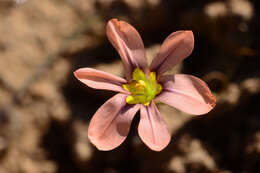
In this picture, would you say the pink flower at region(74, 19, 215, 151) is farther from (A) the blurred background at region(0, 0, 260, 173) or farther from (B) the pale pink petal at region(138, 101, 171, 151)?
(A) the blurred background at region(0, 0, 260, 173)

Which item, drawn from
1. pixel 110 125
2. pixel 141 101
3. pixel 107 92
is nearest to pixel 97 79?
pixel 110 125

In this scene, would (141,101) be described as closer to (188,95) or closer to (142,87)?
(142,87)

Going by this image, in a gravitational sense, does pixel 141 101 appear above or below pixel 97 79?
below

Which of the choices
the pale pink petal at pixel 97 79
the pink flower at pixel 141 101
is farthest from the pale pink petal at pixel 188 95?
the pale pink petal at pixel 97 79

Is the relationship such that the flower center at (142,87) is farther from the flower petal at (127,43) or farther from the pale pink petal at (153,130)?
the pale pink petal at (153,130)

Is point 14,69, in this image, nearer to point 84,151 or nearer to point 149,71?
point 84,151

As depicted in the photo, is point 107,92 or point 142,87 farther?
point 107,92

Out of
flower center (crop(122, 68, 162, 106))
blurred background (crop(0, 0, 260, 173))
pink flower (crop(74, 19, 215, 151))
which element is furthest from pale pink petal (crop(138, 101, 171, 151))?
blurred background (crop(0, 0, 260, 173))
